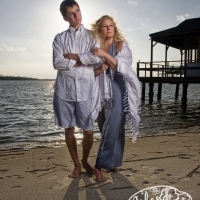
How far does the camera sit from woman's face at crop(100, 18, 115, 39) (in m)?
3.00

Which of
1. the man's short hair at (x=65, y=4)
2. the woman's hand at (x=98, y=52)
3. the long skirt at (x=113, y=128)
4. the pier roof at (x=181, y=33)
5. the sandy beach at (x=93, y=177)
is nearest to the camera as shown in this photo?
the sandy beach at (x=93, y=177)

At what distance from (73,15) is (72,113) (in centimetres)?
108

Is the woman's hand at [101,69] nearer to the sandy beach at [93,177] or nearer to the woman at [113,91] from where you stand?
the woman at [113,91]

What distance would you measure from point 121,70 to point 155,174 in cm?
130

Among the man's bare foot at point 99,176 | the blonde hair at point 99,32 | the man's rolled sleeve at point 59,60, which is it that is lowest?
the man's bare foot at point 99,176

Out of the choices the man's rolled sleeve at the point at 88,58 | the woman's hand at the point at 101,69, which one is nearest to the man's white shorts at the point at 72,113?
the woman's hand at the point at 101,69

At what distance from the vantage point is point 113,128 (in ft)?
10.0

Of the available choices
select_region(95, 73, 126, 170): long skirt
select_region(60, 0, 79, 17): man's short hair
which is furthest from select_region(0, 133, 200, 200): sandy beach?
select_region(60, 0, 79, 17): man's short hair

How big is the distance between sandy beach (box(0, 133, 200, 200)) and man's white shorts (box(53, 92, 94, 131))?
0.64 metres

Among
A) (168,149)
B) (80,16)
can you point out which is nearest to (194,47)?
(168,149)

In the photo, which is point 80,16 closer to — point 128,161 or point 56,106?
point 56,106

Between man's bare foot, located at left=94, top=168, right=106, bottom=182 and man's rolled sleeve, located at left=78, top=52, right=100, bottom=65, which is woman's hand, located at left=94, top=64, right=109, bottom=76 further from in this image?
man's bare foot, located at left=94, top=168, right=106, bottom=182

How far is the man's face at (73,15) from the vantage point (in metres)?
2.95

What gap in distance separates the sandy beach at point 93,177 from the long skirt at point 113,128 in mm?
218
